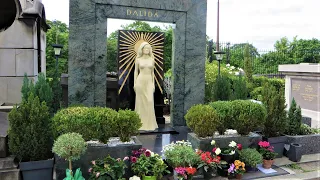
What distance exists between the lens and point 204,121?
5500mm

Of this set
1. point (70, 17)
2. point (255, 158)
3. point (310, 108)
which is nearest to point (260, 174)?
point (255, 158)

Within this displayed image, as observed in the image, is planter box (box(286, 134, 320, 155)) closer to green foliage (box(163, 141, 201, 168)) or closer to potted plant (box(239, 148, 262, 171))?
potted plant (box(239, 148, 262, 171))

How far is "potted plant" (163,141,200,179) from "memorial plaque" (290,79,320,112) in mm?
9520

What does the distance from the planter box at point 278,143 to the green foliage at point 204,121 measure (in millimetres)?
1730

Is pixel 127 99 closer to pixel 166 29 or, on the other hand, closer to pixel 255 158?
pixel 255 158

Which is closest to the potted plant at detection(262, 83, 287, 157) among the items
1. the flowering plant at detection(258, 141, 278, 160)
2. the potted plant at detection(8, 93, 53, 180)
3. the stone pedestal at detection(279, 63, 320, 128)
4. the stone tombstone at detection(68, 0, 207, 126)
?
the flowering plant at detection(258, 141, 278, 160)

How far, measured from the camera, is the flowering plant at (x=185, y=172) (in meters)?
4.70

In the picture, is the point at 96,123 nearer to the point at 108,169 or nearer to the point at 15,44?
the point at 108,169

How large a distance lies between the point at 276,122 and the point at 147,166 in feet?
12.3

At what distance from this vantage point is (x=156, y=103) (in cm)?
916

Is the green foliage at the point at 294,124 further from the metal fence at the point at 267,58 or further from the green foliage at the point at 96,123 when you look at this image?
the metal fence at the point at 267,58

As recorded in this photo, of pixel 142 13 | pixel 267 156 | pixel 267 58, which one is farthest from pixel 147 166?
pixel 267 58

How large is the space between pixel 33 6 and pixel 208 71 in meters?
9.68

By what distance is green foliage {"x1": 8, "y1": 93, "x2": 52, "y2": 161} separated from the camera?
4711 mm
